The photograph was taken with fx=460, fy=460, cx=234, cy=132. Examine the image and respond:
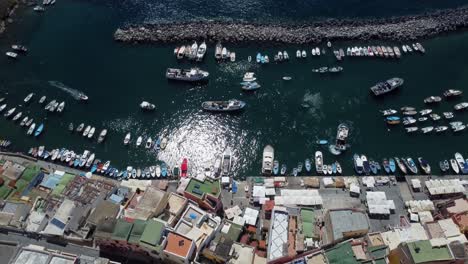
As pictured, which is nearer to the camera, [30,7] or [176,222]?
[176,222]

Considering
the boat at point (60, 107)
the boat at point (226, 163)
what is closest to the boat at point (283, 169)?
the boat at point (226, 163)

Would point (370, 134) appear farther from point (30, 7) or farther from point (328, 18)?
point (30, 7)

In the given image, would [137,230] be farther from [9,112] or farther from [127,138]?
[9,112]

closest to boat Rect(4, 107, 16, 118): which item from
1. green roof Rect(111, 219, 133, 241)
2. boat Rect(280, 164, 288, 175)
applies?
green roof Rect(111, 219, 133, 241)

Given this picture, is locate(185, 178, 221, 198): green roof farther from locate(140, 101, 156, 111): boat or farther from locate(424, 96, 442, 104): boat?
locate(424, 96, 442, 104): boat

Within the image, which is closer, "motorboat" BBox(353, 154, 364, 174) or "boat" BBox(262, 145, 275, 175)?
"motorboat" BBox(353, 154, 364, 174)

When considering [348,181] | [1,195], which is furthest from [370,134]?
[1,195]
